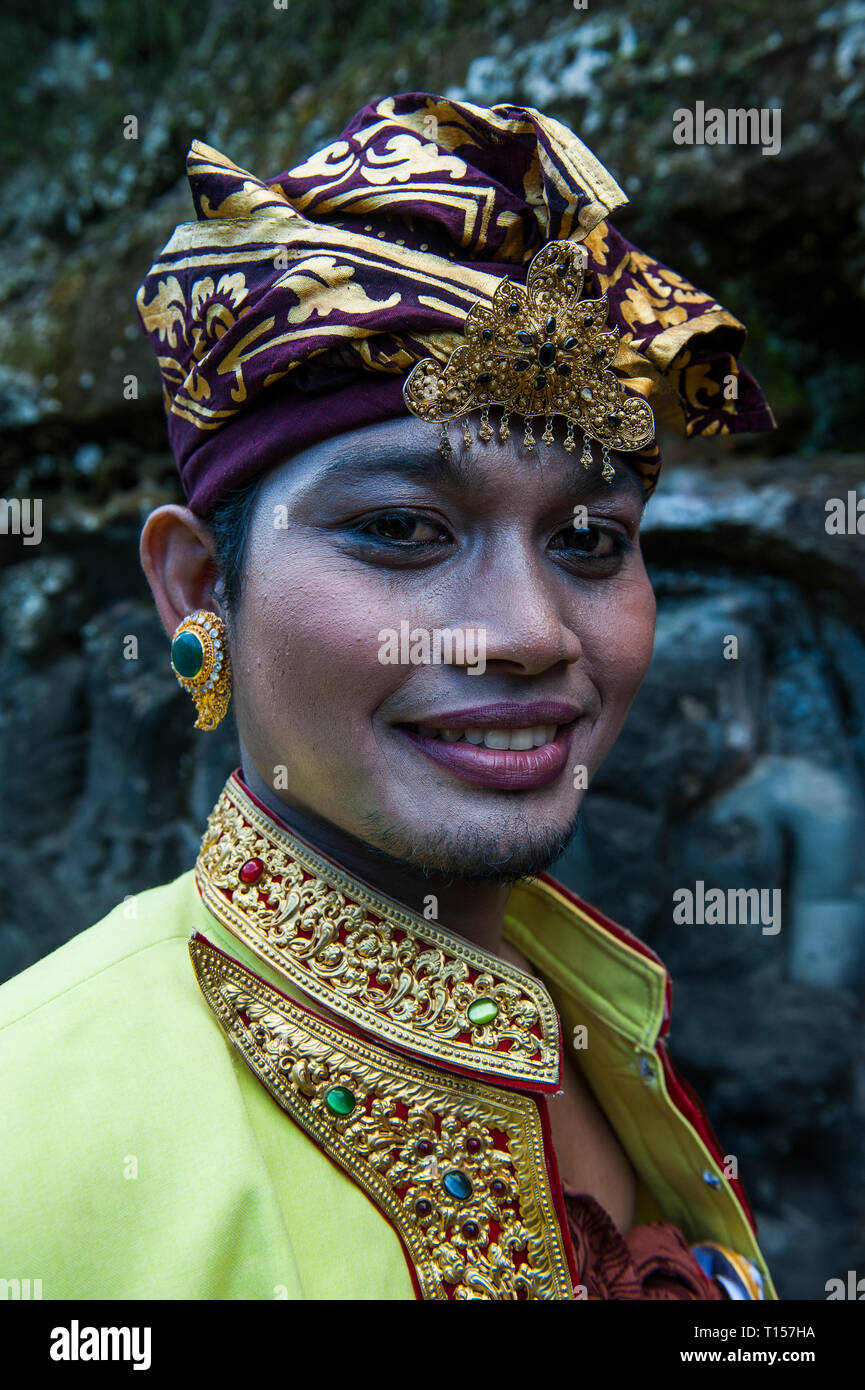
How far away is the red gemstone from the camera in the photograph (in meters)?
1.35

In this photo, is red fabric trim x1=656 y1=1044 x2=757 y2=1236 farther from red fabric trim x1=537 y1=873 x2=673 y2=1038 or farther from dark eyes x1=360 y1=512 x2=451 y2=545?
dark eyes x1=360 y1=512 x2=451 y2=545

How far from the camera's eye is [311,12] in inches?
122

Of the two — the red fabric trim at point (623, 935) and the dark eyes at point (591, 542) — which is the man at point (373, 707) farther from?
the red fabric trim at point (623, 935)

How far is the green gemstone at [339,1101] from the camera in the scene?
124cm

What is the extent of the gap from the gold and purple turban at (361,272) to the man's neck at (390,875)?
0.44 metres

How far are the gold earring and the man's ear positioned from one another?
4cm

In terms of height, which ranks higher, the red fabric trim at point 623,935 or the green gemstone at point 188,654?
the green gemstone at point 188,654

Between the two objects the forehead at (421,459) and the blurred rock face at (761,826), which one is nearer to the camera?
the forehead at (421,459)

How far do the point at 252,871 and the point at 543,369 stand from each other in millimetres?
751

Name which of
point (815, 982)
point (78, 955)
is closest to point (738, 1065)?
point (815, 982)

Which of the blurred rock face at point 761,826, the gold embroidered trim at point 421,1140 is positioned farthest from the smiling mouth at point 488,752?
the blurred rock face at point 761,826

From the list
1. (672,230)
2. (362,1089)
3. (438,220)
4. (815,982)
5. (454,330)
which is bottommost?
(815,982)

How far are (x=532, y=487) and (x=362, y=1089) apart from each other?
779 mm

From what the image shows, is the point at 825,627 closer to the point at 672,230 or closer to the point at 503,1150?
the point at 672,230
